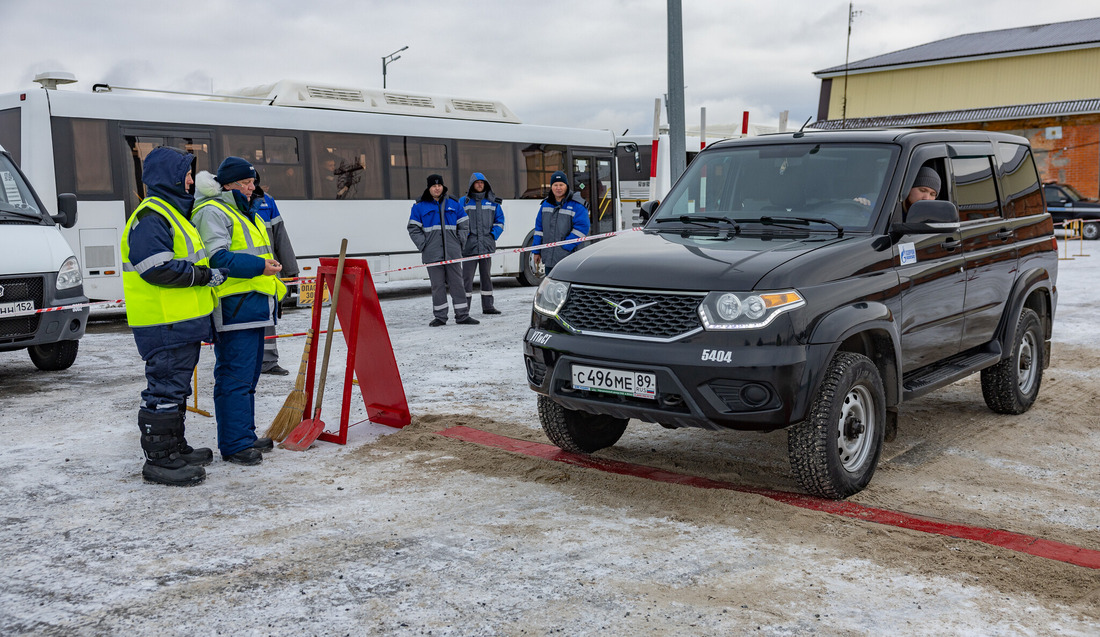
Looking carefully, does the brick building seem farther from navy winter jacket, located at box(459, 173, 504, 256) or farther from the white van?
the white van

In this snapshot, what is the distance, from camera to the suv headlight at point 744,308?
4.52 meters

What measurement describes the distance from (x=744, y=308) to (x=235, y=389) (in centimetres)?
313

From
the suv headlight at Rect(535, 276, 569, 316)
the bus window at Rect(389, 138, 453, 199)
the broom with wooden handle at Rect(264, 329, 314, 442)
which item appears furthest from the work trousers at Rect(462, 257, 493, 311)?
the suv headlight at Rect(535, 276, 569, 316)

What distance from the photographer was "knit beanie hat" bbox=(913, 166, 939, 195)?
222 inches

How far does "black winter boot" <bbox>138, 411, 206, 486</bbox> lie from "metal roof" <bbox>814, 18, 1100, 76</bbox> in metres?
38.0

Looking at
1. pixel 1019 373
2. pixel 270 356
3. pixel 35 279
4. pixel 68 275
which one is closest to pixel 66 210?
pixel 68 275

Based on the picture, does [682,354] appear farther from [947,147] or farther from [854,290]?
[947,147]

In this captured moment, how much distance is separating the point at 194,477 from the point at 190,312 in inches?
35.9

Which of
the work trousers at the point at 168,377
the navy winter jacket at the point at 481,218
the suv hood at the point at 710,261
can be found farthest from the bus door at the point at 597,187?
the work trousers at the point at 168,377

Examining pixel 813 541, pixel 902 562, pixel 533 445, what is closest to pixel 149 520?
pixel 533 445

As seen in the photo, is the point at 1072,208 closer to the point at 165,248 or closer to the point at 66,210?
the point at 66,210

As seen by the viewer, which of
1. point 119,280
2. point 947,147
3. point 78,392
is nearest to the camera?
point 947,147

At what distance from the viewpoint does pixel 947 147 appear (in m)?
6.01

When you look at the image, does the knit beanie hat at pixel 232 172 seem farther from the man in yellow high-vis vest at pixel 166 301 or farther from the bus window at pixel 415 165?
the bus window at pixel 415 165
